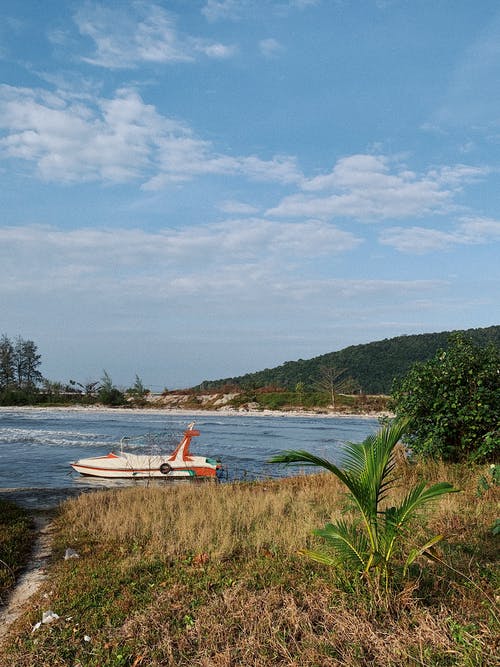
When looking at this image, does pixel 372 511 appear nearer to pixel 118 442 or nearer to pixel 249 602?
pixel 249 602

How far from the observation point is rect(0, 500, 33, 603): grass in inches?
257

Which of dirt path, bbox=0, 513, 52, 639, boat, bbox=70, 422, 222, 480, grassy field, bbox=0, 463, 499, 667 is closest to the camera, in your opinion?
grassy field, bbox=0, 463, 499, 667

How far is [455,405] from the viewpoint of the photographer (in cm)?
1089

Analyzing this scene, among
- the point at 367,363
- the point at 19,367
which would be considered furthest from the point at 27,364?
the point at 367,363

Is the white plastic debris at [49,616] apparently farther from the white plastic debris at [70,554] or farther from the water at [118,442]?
the water at [118,442]

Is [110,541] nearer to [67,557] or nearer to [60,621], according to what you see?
[67,557]

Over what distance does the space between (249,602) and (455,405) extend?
24.0 ft

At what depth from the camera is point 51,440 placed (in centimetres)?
3081

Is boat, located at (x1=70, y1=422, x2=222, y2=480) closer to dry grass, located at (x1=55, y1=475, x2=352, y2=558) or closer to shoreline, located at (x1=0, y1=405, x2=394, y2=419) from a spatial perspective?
dry grass, located at (x1=55, y1=475, x2=352, y2=558)

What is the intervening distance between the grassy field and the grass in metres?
0.48

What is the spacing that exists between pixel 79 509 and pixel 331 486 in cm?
534

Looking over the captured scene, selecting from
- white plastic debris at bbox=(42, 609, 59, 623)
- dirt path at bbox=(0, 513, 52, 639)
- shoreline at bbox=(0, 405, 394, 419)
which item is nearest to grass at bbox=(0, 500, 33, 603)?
dirt path at bbox=(0, 513, 52, 639)

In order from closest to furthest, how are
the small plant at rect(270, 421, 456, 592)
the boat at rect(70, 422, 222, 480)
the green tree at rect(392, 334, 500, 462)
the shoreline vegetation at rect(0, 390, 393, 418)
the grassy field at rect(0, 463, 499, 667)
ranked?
the grassy field at rect(0, 463, 499, 667)
the small plant at rect(270, 421, 456, 592)
the green tree at rect(392, 334, 500, 462)
the boat at rect(70, 422, 222, 480)
the shoreline vegetation at rect(0, 390, 393, 418)

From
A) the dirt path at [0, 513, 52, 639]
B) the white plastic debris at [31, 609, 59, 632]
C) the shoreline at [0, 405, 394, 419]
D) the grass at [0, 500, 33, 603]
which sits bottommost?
the shoreline at [0, 405, 394, 419]
